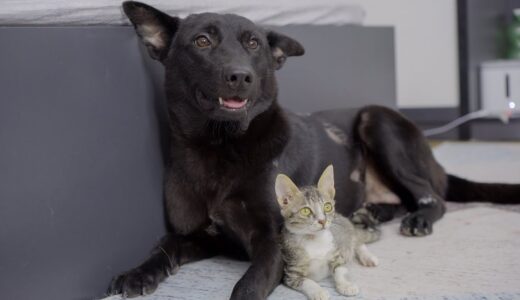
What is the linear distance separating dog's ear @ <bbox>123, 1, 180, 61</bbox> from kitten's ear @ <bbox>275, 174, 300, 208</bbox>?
502 mm

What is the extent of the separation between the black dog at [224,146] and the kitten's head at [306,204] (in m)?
0.09

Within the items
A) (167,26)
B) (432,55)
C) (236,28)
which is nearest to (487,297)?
(236,28)

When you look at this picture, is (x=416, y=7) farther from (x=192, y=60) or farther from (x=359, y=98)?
(x=192, y=60)

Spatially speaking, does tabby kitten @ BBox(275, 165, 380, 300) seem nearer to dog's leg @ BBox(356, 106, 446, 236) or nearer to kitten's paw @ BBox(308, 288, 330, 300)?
kitten's paw @ BBox(308, 288, 330, 300)

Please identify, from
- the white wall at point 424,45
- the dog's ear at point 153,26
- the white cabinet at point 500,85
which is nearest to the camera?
the dog's ear at point 153,26

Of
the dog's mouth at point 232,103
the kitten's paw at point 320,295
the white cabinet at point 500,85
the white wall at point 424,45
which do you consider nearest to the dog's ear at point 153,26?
the dog's mouth at point 232,103

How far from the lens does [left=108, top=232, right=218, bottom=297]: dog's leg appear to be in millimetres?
1500

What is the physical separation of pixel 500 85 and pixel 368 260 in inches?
123

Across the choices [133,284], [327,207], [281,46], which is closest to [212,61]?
[281,46]

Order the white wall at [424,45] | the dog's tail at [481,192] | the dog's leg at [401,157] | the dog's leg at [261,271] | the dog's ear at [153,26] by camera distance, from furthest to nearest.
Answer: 1. the white wall at [424,45]
2. the dog's tail at [481,192]
3. the dog's leg at [401,157]
4. the dog's ear at [153,26]
5. the dog's leg at [261,271]

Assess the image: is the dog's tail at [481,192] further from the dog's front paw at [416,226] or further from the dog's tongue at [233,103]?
the dog's tongue at [233,103]

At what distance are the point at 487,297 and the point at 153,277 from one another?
81 centimetres

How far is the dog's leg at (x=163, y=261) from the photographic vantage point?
4.92 feet

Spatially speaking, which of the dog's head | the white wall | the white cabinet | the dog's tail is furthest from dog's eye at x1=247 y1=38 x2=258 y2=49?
the white cabinet
